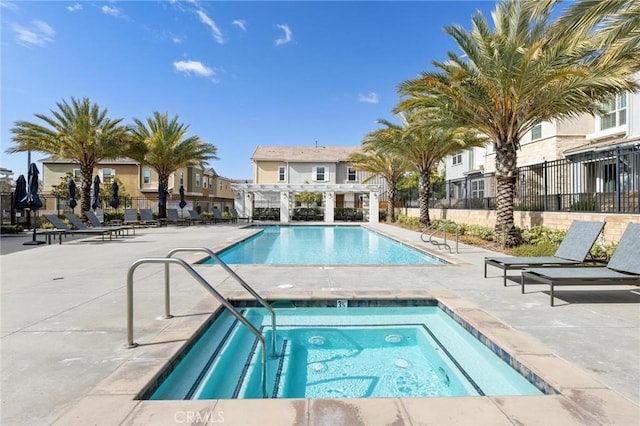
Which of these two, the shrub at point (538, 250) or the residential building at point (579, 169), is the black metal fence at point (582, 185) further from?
the shrub at point (538, 250)

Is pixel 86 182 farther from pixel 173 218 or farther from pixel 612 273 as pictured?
pixel 612 273

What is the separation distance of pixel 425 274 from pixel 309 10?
51.9 ft

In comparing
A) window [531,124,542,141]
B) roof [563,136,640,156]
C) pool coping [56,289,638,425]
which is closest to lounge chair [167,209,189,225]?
pool coping [56,289,638,425]

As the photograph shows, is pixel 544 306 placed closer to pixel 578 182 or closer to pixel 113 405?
pixel 113 405

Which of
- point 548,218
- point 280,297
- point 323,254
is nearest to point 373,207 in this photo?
point 323,254

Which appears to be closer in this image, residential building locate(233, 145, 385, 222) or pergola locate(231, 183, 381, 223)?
pergola locate(231, 183, 381, 223)

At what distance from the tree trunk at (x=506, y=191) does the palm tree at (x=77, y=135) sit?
22.4 metres

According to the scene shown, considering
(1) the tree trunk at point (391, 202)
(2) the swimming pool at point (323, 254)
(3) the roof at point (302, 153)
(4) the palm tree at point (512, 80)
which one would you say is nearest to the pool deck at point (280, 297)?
(2) the swimming pool at point (323, 254)

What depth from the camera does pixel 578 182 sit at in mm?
11523

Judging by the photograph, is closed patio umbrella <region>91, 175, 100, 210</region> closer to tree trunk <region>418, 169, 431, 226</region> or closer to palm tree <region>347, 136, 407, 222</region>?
palm tree <region>347, 136, 407, 222</region>

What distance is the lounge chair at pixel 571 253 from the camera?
22.1ft

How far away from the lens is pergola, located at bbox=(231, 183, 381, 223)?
3058cm

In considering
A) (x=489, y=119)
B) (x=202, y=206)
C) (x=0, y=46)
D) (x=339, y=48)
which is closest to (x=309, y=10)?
(x=339, y=48)

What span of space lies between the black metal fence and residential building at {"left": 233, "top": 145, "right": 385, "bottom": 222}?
1478 centimetres
